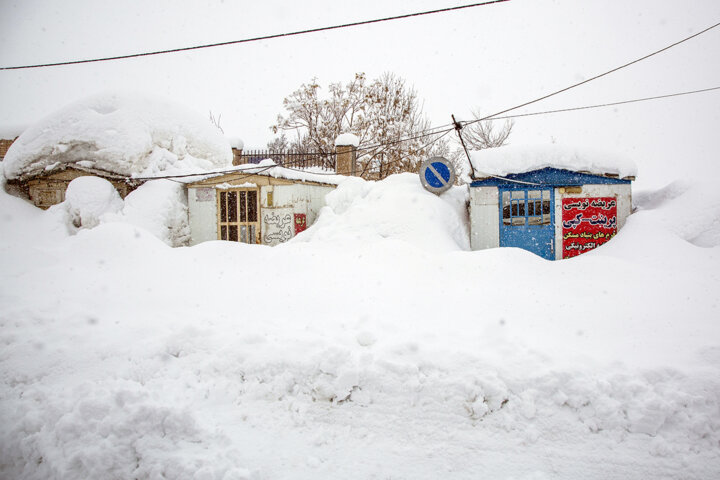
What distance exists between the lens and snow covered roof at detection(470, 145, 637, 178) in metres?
10.4

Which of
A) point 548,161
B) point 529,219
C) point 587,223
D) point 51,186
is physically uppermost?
point 548,161

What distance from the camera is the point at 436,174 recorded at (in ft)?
41.1

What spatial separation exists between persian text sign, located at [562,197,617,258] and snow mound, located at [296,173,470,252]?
292 cm

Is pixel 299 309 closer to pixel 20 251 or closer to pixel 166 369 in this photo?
pixel 166 369

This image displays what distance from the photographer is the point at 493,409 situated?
11.3 feet

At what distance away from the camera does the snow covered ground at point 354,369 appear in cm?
299

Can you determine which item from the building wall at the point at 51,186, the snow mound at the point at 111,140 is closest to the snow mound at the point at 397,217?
the snow mound at the point at 111,140

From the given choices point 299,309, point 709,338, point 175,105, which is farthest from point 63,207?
point 709,338

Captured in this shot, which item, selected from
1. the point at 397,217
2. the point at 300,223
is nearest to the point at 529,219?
the point at 397,217

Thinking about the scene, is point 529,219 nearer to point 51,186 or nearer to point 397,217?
point 397,217

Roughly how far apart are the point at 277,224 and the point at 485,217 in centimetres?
719

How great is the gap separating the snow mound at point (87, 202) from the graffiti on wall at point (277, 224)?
5380mm

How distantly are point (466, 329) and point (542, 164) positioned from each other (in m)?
7.91

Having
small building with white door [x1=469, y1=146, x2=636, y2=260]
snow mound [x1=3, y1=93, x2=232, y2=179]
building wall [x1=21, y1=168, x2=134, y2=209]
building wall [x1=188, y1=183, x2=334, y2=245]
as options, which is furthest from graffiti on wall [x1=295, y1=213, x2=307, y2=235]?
building wall [x1=21, y1=168, x2=134, y2=209]
